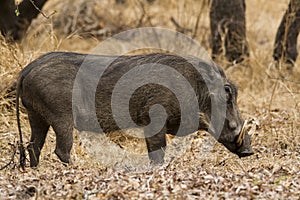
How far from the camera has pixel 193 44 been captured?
32.2 ft

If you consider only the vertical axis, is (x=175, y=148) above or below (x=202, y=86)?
below

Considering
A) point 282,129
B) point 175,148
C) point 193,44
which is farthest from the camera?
point 193,44

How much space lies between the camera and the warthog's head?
5.73 m

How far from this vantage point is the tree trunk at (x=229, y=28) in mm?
9391

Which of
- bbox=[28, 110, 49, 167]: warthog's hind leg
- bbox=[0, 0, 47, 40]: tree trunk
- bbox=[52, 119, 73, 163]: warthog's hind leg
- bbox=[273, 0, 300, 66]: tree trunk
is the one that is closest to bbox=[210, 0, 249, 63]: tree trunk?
bbox=[273, 0, 300, 66]: tree trunk

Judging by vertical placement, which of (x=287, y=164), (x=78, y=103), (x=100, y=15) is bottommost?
(x=100, y=15)

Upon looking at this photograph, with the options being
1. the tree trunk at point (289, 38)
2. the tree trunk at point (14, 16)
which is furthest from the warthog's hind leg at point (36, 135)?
the tree trunk at point (289, 38)

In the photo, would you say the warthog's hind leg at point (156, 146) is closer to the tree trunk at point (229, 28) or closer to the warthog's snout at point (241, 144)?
the warthog's snout at point (241, 144)

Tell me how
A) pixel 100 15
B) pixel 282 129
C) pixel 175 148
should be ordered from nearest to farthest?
pixel 175 148 → pixel 282 129 → pixel 100 15

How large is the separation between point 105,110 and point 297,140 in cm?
214

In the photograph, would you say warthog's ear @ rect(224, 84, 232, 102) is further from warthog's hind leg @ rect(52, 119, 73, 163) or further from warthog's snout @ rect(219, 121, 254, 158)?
warthog's hind leg @ rect(52, 119, 73, 163)

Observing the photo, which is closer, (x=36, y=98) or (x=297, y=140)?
(x=36, y=98)

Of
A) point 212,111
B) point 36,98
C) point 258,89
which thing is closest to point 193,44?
point 258,89

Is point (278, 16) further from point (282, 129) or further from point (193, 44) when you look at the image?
point (282, 129)
